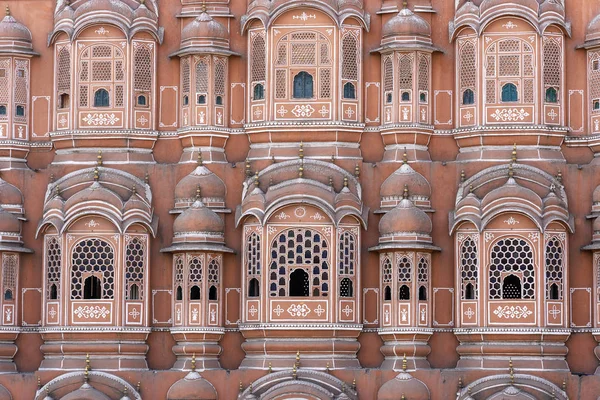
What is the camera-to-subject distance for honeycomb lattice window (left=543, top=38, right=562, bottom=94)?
43.0 meters

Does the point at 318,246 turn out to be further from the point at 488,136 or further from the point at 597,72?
the point at 597,72

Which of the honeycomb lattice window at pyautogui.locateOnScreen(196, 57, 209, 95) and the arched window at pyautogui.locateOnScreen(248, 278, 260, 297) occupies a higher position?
the honeycomb lattice window at pyautogui.locateOnScreen(196, 57, 209, 95)

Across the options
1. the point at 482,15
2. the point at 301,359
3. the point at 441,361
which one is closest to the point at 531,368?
the point at 441,361

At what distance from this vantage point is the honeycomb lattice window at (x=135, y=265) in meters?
42.9

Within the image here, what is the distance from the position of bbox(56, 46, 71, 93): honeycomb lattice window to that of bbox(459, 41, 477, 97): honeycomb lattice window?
8.97 metres

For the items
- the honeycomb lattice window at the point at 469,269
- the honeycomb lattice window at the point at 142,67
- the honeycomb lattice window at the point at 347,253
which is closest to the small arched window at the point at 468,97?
the honeycomb lattice window at the point at 469,269

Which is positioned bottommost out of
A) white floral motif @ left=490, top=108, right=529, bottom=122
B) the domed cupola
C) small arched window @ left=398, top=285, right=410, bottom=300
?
small arched window @ left=398, top=285, right=410, bottom=300

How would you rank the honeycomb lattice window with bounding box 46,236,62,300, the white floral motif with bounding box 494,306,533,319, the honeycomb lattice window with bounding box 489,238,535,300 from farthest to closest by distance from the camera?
the honeycomb lattice window with bounding box 46,236,62,300 < the honeycomb lattice window with bounding box 489,238,535,300 < the white floral motif with bounding box 494,306,533,319

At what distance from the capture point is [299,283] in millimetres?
42406

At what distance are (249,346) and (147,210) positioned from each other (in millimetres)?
3840

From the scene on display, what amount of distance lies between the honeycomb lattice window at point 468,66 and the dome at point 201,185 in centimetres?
594

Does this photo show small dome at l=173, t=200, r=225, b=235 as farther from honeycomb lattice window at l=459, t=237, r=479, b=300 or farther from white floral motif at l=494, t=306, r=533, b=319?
white floral motif at l=494, t=306, r=533, b=319

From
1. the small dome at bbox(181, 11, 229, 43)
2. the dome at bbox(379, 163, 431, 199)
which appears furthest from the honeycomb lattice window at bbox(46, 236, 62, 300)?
the dome at bbox(379, 163, 431, 199)

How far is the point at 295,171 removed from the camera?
43.0 meters
